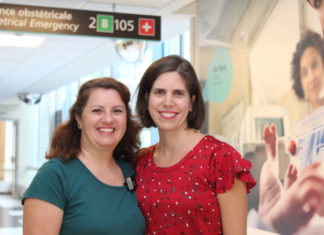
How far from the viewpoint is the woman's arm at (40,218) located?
7.07 ft

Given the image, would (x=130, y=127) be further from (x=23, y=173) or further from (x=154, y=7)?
(x=23, y=173)

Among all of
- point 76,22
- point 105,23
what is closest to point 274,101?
point 105,23

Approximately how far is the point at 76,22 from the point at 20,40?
2.72m

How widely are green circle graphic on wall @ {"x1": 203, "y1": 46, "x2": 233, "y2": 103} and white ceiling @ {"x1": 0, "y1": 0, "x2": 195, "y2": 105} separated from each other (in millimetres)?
Answer: 770

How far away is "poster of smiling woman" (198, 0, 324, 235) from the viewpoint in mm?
3650

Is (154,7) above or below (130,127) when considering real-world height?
above

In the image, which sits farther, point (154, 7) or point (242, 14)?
point (154, 7)

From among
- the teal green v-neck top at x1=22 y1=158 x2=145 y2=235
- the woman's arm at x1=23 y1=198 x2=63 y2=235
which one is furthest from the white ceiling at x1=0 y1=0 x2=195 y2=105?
the woman's arm at x1=23 y1=198 x2=63 y2=235

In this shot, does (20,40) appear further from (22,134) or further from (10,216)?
(22,134)

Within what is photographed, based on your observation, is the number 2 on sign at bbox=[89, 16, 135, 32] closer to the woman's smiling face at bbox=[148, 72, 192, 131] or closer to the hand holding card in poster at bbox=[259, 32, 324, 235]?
the hand holding card in poster at bbox=[259, 32, 324, 235]

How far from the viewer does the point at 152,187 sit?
2408 millimetres

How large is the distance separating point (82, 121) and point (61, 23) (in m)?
2.63

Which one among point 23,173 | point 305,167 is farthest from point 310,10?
point 23,173

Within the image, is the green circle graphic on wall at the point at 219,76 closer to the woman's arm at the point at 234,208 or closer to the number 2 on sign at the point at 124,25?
the number 2 on sign at the point at 124,25
